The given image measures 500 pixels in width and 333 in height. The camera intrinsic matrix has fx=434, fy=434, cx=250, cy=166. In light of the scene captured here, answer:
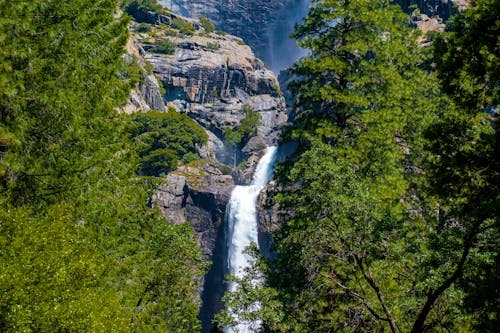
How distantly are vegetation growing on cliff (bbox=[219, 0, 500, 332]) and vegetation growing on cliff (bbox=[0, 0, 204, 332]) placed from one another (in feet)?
16.1

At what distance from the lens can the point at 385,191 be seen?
14703 millimetres

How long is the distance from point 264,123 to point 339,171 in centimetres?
8666

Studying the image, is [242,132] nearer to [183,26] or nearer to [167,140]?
[167,140]

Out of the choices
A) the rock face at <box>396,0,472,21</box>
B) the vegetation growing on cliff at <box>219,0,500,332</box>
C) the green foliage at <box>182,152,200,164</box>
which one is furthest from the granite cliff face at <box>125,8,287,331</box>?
the vegetation growing on cliff at <box>219,0,500,332</box>

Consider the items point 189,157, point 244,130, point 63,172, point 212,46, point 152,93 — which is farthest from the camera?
point 212,46

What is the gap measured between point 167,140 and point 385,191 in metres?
63.1

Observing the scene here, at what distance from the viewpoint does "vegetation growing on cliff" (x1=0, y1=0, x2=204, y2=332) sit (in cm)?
715

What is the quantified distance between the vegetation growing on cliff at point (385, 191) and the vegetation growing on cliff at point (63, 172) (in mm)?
4904

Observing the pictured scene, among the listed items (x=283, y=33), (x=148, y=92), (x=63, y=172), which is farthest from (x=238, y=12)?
(x=63, y=172)

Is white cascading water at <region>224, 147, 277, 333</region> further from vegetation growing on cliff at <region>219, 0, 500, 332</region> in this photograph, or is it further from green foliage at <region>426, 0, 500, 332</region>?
green foliage at <region>426, 0, 500, 332</region>

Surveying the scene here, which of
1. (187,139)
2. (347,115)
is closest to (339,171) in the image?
(347,115)

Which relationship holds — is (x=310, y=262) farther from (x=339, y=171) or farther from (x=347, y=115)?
(x=347, y=115)

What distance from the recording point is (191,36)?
11081cm

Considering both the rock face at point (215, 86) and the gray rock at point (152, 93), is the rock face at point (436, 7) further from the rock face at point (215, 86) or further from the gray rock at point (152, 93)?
the gray rock at point (152, 93)
